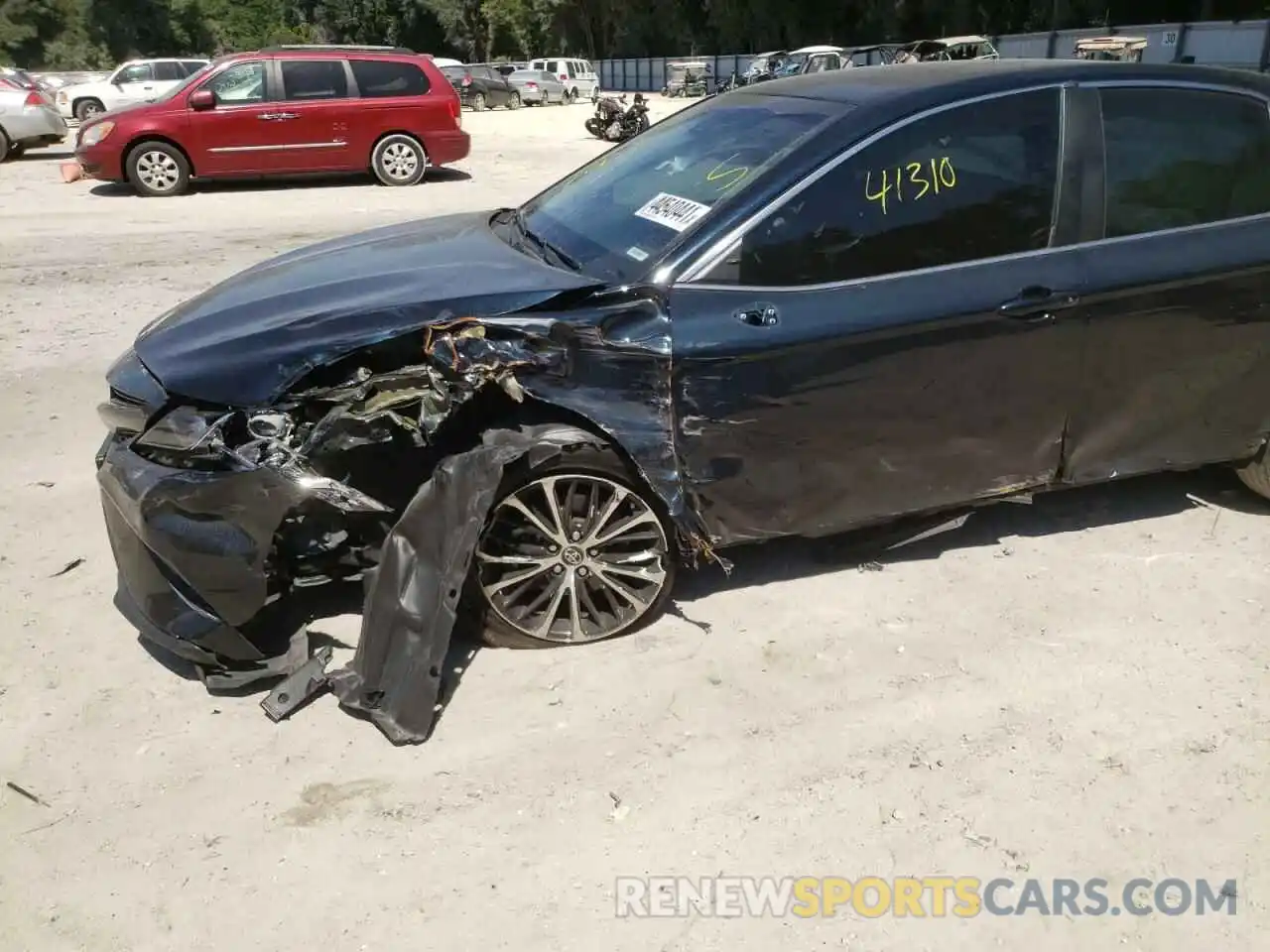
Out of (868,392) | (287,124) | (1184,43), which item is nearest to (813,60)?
(1184,43)

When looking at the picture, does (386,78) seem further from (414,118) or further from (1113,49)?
(1113,49)

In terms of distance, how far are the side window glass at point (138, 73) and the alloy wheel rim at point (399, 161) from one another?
11055 millimetres

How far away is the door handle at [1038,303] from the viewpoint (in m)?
3.43

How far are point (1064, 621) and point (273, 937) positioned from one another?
2.64 meters

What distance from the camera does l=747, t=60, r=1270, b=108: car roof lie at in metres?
3.50

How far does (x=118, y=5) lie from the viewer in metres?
57.5

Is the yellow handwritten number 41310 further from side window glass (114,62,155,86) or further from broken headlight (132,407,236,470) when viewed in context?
side window glass (114,62,155,86)

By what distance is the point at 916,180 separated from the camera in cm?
339

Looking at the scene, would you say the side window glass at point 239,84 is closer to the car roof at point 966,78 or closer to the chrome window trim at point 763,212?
the car roof at point 966,78

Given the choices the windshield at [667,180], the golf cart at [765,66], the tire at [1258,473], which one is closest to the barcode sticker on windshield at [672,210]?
the windshield at [667,180]

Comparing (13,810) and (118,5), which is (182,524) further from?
(118,5)

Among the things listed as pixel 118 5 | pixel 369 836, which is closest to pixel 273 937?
pixel 369 836

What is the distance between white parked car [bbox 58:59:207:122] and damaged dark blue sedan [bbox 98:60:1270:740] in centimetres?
2101

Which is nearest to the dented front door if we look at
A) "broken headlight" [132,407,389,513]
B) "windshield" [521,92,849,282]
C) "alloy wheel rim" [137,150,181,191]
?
"windshield" [521,92,849,282]
